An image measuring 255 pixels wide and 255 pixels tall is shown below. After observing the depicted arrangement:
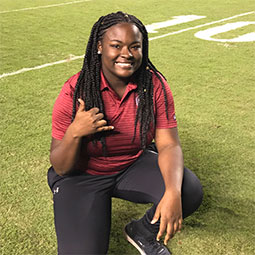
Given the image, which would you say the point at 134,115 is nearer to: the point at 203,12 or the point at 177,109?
the point at 177,109

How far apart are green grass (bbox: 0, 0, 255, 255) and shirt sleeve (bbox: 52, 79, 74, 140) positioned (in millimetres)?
699

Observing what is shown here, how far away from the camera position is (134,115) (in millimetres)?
2496

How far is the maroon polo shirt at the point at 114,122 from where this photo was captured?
2.44m

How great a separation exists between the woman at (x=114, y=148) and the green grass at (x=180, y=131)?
352 millimetres

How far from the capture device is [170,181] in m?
2.36

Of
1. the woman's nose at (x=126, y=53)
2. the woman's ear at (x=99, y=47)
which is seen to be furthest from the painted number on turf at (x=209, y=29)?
the woman's nose at (x=126, y=53)

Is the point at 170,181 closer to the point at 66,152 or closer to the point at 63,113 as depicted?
the point at 66,152

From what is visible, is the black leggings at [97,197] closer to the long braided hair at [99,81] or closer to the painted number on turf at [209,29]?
the long braided hair at [99,81]

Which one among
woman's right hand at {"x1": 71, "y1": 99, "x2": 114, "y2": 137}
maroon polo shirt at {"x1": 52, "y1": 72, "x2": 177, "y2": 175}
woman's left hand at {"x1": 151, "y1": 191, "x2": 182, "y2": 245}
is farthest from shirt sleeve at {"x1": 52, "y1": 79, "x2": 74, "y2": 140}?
woman's left hand at {"x1": 151, "y1": 191, "x2": 182, "y2": 245}

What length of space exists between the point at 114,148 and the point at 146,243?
0.59 metres

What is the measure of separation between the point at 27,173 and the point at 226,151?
1618 mm

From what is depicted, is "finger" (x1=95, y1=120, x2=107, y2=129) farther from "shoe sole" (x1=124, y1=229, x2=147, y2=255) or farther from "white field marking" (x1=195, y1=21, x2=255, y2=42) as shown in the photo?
"white field marking" (x1=195, y1=21, x2=255, y2=42)

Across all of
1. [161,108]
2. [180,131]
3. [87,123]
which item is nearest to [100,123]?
[87,123]

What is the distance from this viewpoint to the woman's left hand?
2.26 metres
